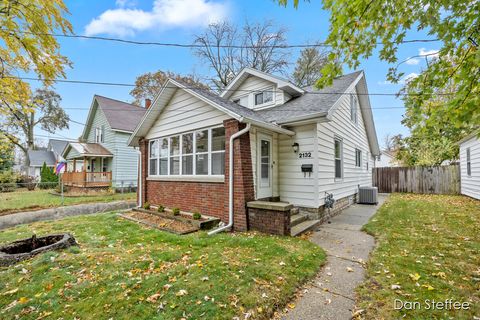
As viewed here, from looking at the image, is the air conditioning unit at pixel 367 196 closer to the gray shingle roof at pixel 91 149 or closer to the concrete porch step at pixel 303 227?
the concrete porch step at pixel 303 227

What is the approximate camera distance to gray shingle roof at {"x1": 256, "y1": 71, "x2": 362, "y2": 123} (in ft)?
23.6

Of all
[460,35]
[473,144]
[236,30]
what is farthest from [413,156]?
[460,35]

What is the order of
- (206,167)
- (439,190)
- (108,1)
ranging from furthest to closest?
(439,190) → (108,1) → (206,167)

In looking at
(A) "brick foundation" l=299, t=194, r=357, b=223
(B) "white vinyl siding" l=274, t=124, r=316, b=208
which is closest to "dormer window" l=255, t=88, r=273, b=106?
(B) "white vinyl siding" l=274, t=124, r=316, b=208

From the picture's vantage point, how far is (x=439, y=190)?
14.2m

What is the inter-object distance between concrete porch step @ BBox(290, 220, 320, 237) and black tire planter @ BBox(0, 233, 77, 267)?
16.9 feet

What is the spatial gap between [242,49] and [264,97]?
522 inches

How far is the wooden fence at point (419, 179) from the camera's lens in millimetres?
13824

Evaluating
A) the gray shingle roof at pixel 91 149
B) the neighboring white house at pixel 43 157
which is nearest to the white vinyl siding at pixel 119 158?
the gray shingle roof at pixel 91 149

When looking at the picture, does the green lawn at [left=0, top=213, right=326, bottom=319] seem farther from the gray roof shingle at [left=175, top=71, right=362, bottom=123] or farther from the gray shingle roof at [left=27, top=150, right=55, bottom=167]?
the gray shingle roof at [left=27, top=150, right=55, bottom=167]

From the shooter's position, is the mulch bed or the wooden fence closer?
the mulch bed

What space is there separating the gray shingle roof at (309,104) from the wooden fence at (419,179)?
9010mm

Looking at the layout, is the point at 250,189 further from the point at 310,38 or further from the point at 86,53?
the point at 310,38

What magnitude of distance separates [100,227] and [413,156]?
2407 cm
